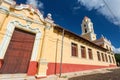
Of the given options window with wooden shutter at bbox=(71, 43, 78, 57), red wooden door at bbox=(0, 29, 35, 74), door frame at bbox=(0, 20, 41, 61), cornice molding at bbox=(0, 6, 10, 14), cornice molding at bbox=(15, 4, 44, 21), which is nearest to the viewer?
door frame at bbox=(0, 20, 41, 61)

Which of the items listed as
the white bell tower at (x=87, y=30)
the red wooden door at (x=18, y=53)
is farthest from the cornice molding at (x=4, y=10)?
the white bell tower at (x=87, y=30)

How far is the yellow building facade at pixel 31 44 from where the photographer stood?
671 centimetres

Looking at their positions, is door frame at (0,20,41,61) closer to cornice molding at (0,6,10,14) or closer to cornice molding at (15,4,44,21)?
cornice molding at (0,6,10,14)

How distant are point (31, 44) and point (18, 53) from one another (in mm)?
1324

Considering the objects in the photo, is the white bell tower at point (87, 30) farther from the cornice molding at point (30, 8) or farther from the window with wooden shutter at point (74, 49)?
the cornice molding at point (30, 8)

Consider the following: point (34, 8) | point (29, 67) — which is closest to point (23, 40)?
point (29, 67)

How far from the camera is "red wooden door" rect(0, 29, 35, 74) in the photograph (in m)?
6.55

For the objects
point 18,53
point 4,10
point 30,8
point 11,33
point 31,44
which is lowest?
point 18,53

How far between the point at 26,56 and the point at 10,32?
88.1 inches

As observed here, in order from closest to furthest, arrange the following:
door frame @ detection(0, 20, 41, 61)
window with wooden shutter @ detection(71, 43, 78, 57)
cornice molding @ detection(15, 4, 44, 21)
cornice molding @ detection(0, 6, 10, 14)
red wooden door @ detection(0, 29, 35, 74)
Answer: door frame @ detection(0, 20, 41, 61)
red wooden door @ detection(0, 29, 35, 74)
cornice molding @ detection(0, 6, 10, 14)
cornice molding @ detection(15, 4, 44, 21)
window with wooden shutter @ detection(71, 43, 78, 57)

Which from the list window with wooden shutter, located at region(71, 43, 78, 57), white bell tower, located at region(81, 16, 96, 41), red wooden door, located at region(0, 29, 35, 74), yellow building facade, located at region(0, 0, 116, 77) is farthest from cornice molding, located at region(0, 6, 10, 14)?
white bell tower, located at region(81, 16, 96, 41)

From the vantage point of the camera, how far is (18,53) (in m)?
7.17

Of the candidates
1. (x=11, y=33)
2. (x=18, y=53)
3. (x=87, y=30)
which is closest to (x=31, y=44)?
(x=18, y=53)

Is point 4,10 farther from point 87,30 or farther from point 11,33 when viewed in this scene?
point 87,30
